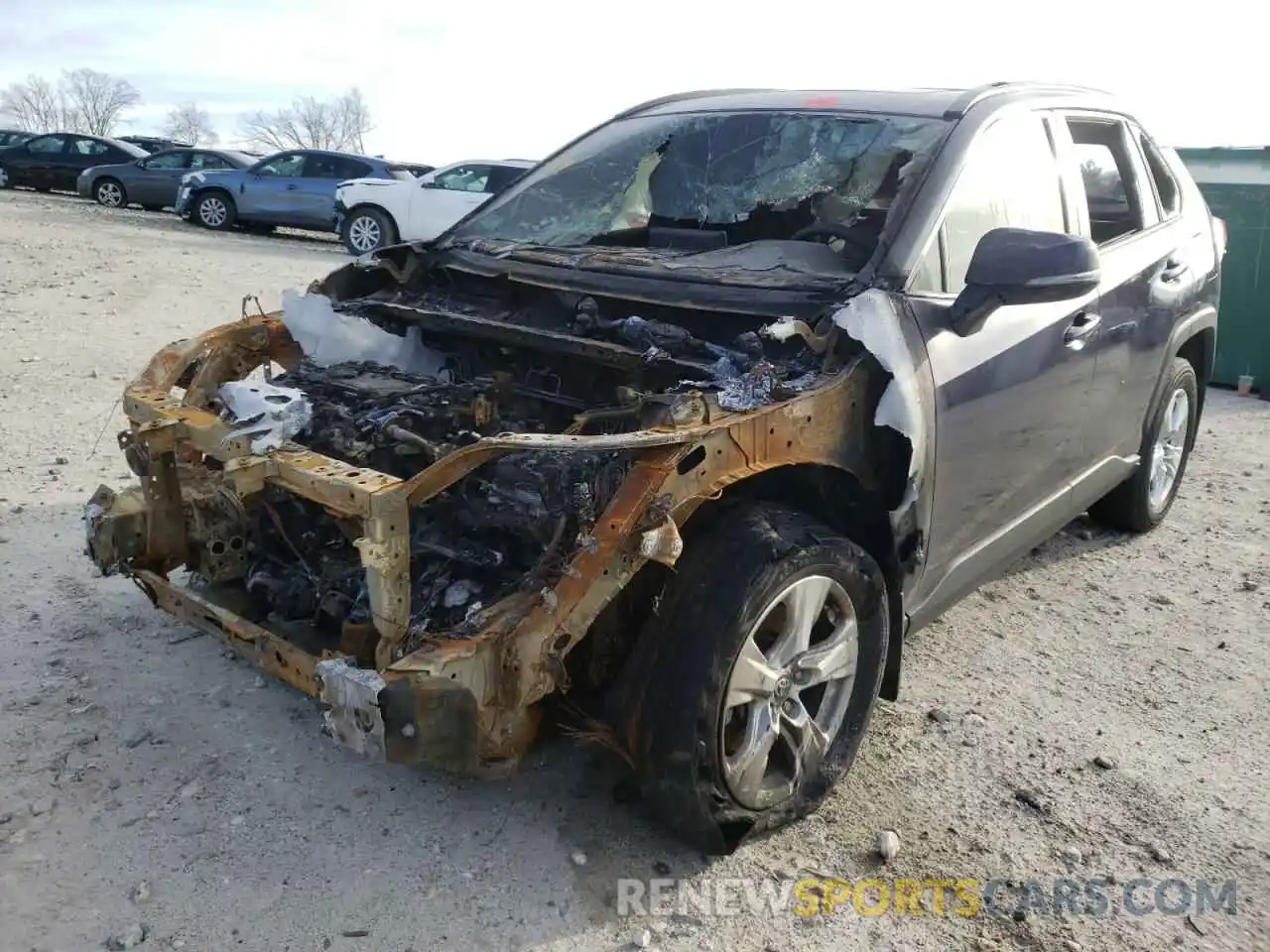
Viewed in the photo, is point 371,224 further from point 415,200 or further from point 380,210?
point 415,200

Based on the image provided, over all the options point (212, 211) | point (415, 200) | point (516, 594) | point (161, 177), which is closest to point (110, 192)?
point (161, 177)

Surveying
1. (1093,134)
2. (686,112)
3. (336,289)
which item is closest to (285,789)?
(336,289)

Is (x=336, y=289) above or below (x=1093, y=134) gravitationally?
below

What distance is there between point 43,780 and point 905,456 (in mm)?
2578

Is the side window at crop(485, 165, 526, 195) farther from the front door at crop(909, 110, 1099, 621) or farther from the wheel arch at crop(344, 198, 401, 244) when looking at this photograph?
the front door at crop(909, 110, 1099, 621)

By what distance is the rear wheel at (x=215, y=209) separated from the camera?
17234 mm

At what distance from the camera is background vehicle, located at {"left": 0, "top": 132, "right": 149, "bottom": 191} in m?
21.3

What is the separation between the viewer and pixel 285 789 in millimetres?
2928

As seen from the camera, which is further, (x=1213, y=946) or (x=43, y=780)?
(x=43, y=780)

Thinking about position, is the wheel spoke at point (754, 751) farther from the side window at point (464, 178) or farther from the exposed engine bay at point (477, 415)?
the side window at point (464, 178)

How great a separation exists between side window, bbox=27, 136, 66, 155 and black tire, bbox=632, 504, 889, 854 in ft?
77.3

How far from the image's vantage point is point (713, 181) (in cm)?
391

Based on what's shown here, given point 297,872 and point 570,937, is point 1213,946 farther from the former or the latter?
point 297,872

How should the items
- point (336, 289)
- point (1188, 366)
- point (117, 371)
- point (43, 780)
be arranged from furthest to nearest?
point (117, 371), point (1188, 366), point (336, 289), point (43, 780)
